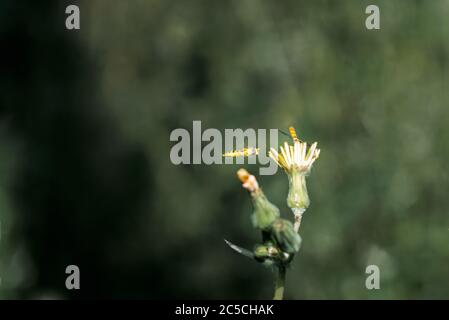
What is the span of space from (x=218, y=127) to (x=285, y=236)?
210 centimetres

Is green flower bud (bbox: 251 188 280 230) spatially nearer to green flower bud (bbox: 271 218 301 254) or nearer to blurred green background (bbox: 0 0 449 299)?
green flower bud (bbox: 271 218 301 254)

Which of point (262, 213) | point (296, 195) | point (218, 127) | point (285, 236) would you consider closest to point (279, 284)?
point (285, 236)

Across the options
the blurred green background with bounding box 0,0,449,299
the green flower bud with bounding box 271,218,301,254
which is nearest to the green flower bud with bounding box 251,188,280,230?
the green flower bud with bounding box 271,218,301,254

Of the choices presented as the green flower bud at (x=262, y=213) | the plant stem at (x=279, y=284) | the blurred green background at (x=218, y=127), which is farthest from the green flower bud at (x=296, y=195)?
the blurred green background at (x=218, y=127)

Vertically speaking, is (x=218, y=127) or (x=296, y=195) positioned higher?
(x=218, y=127)

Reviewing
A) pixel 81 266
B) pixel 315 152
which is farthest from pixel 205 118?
pixel 315 152

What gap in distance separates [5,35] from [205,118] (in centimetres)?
107

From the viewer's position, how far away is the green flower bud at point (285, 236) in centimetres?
196

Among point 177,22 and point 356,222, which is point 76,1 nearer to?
point 177,22

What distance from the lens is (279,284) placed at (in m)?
1.88

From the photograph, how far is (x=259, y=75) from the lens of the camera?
4.23 m

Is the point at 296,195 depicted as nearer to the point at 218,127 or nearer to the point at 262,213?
the point at 262,213

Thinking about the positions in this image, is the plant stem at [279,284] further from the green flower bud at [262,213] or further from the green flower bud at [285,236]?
the green flower bud at [262,213]

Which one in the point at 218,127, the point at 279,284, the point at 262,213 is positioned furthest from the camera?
the point at 218,127
